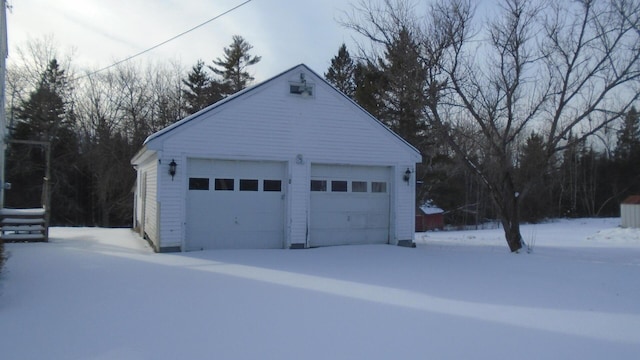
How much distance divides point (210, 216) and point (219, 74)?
1176 inches

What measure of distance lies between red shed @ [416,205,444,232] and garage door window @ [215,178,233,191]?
23.2m

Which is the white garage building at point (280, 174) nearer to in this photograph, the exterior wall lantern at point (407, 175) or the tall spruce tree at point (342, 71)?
the exterior wall lantern at point (407, 175)

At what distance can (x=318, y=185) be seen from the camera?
46.7 feet

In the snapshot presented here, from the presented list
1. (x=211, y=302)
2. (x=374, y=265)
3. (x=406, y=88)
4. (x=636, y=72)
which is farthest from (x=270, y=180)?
(x=636, y=72)

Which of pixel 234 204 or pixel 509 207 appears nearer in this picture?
pixel 234 204

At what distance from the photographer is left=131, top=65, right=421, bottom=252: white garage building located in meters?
12.5

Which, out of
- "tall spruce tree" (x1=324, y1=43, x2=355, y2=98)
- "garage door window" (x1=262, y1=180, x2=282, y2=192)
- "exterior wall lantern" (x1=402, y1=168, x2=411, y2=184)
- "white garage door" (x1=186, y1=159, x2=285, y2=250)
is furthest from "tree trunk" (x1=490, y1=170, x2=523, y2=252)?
"tall spruce tree" (x1=324, y1=43, x2=355, y2=98)

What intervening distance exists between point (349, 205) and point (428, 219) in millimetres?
22116

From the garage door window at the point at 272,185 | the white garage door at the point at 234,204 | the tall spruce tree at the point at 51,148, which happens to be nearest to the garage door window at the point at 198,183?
the white garage door at the point at 234,204

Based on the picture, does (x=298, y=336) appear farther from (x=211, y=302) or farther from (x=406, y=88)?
(x=406, y=88)

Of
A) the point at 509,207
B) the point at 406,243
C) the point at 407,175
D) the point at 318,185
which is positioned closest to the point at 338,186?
the point at 318,185

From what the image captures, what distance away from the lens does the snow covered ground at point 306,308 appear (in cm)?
510

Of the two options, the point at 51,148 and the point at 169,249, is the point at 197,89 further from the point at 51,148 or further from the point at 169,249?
the point at 169,249

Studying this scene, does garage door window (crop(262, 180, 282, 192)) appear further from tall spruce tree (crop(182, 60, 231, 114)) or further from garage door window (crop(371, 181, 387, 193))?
tall spruce tree (crop(182, 60, 231, 114))
